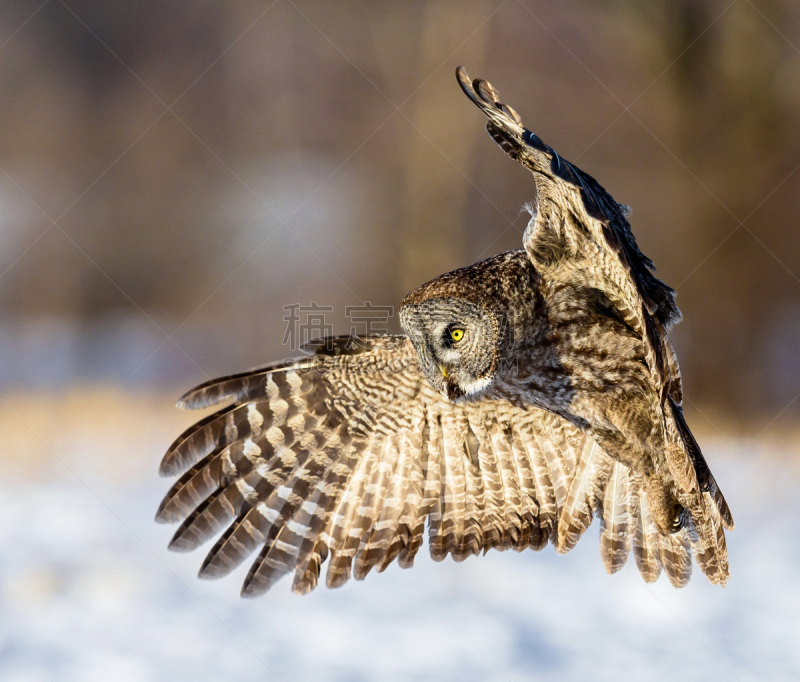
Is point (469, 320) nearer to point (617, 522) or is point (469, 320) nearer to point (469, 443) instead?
point (469, 443)

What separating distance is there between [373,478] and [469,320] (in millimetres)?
811

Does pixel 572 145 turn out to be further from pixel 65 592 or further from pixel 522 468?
pixel 65 592

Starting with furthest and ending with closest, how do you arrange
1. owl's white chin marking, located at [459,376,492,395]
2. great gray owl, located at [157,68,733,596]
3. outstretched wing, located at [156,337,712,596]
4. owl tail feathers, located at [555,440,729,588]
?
owl tail feathers, located at [555,440,729,588] → outstretched wing, located at [156,337,712,596] → owl's white chin marking, located at [459,376,492,395] → great gray owl, located at [157,68,733,596]

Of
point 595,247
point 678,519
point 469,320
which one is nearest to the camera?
point 595,247

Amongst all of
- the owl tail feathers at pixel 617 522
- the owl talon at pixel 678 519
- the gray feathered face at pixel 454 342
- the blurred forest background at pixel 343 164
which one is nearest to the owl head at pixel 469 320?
the gray feathered face at pixel 454 342

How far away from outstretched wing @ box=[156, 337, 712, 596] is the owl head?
0.71ft

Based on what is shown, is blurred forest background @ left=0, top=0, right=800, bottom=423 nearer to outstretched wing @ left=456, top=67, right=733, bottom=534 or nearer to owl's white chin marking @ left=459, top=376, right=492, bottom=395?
owl's white chin marking @ left=459, top=376, right=492, bottom=395

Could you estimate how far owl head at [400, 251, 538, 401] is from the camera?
74.7 inches

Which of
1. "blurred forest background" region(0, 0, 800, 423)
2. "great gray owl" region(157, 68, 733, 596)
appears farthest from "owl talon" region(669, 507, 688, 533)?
"blurred forest background" region(0, 0, 800, 423)

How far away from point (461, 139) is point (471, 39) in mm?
701

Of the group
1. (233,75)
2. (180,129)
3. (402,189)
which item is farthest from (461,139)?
(180,129)

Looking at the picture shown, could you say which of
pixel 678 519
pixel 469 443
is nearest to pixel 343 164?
pixel 469 443

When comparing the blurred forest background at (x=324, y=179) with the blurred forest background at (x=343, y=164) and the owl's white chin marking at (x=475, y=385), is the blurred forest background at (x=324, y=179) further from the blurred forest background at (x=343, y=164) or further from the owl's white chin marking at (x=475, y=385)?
the owl's white chin marking at (x=475, y=385)

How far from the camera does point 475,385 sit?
2.00m
